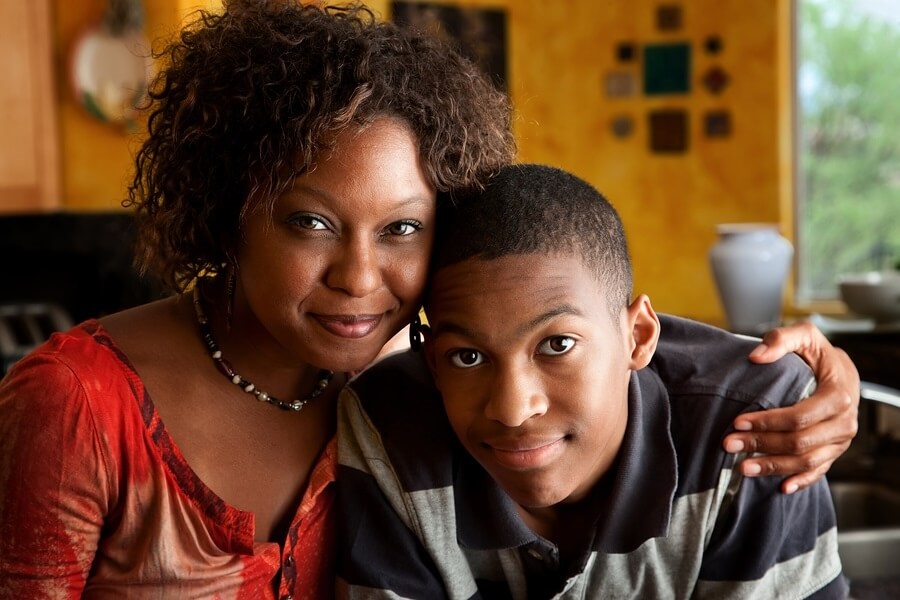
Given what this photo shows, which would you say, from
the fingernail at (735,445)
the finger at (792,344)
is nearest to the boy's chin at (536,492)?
the fingernail at (735,445)

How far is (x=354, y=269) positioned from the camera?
1.24 m

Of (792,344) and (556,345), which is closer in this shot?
(556,345)

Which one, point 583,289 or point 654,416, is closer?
point 583,289

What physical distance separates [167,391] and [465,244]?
432 mm

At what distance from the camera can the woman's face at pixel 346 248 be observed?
4.10 ft

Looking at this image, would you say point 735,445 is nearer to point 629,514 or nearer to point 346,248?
point 629,514

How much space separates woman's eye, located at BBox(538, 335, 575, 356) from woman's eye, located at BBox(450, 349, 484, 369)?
2.9 inches

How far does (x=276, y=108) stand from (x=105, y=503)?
1.67 ft

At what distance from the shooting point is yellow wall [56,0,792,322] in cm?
526

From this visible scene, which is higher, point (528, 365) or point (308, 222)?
point (308, 222)

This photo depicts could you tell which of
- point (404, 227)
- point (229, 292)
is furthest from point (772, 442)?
point (229, 292)

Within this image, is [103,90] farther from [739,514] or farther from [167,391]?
[739,514]

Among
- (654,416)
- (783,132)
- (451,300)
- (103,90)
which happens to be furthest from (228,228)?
(783,132)

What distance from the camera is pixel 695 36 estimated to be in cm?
538
